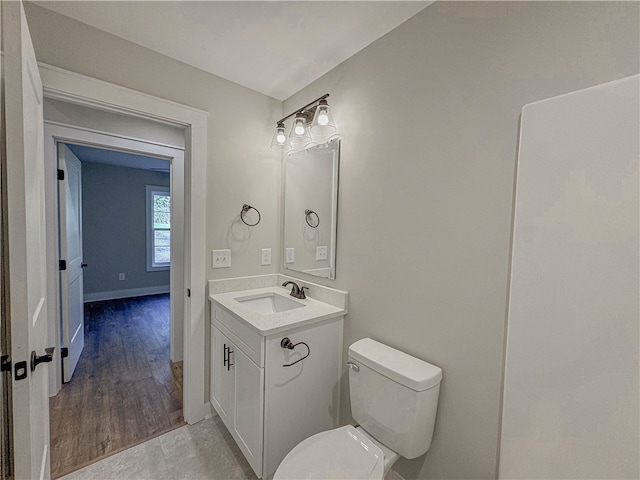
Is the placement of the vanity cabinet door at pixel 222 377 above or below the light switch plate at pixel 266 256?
below

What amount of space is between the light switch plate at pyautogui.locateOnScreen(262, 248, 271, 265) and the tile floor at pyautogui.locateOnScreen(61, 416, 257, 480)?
46.6 inches

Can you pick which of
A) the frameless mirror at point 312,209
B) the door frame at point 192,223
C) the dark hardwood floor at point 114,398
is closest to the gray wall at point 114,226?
the dark hardwood floor at point 114,398

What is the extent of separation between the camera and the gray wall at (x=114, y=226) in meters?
4.41

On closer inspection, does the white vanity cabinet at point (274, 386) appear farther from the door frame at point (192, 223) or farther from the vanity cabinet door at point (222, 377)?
the door frame at point (192, 223)

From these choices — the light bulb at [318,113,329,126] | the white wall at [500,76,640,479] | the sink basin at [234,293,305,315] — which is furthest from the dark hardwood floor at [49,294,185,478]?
the light bulb at [318,113,329,126]

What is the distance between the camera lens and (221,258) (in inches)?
74.9

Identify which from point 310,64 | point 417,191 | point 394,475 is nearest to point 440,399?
point 394,475

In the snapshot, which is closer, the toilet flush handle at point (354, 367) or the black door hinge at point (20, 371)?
the black door hinge at point (20, 371)

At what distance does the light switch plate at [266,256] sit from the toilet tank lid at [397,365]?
3.46ft

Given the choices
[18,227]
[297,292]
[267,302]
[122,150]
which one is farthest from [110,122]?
[297,292]

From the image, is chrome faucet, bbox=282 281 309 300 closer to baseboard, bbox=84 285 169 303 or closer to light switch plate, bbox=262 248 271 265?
light switch plate, bbox=262 248 271 265

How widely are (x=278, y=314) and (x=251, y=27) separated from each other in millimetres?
1543

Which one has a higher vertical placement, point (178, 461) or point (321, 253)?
point (321, 253)

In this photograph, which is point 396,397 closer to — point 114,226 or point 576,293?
point 576,293
